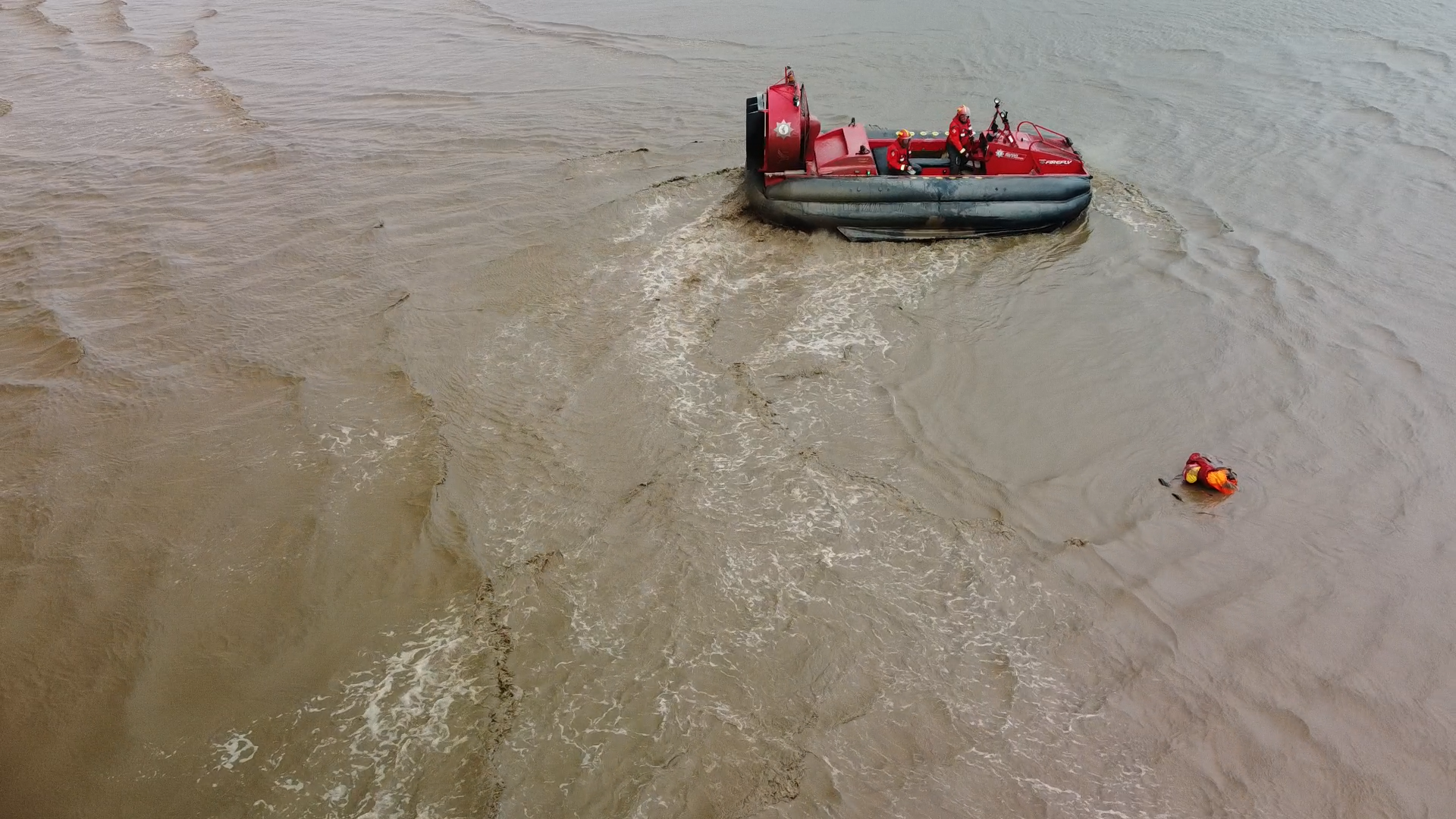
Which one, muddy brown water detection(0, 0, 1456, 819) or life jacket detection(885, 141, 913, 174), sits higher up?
life jacket detection(885, 141, 913, 174)

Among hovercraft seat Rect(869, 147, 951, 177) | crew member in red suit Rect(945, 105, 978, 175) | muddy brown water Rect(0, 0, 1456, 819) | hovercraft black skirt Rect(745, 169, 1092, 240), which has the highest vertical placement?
crew member in red suit Rect(945, 105, 978, 175)

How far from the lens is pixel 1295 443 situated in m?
6.29

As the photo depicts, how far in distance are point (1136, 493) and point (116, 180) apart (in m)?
11.6

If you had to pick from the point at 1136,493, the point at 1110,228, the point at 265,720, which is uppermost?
the point at 1110,228

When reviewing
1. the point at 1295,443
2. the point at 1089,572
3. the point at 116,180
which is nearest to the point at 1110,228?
the point at 1295,443

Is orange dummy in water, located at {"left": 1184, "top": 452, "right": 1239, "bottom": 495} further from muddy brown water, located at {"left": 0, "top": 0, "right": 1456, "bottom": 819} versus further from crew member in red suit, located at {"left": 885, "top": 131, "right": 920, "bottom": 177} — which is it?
crew member in red suit, located at {"left": 885, "top": 131, "right": 920, "bottom": 177}

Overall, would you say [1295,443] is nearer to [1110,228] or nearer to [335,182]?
[1110,228]

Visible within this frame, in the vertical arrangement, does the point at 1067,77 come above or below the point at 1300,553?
above

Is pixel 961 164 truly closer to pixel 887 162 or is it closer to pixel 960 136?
pixel 960 136

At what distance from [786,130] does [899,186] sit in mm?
1247

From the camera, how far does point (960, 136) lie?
8734mm

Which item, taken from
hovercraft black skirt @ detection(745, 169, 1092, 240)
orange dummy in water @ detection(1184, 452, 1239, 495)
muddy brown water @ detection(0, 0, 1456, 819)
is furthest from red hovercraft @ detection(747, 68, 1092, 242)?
orange dummy in water @ detection(1184, 452, 1239, 495)

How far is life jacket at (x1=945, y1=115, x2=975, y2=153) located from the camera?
8.73 m

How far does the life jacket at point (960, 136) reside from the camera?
873 centimetres
